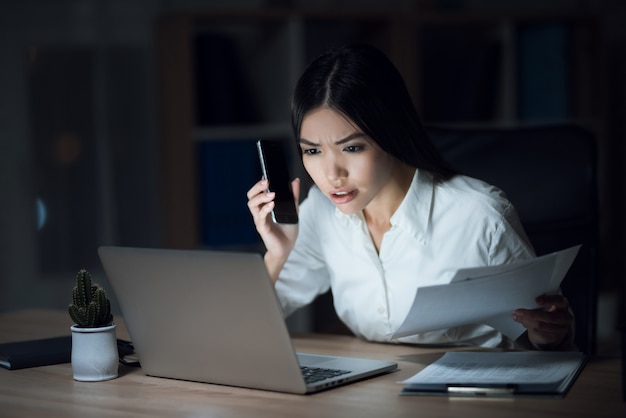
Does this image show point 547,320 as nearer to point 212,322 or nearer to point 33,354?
point 212,322

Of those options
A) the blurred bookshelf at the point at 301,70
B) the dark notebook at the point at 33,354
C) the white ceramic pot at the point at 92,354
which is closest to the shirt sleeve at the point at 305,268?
the dark notebook at the point at 33,354

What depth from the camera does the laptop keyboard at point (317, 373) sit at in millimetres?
1243

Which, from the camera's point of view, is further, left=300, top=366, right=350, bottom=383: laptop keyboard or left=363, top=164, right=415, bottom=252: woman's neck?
left=363, top=164, right=415, bottom=252: woman's neck

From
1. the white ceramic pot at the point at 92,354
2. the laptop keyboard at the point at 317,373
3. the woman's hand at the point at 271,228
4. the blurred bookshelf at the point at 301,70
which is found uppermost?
the blurred bookshelf at the point at 301,70

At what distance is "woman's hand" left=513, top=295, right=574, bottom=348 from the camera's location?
4.57 feet

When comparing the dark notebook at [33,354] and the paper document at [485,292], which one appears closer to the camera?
the paper document at [485,292]

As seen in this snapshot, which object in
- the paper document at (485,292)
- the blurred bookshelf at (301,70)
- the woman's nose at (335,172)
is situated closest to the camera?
the paper document at (485,292)

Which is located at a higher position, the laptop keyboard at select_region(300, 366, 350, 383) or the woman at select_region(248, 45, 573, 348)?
the woman at select_region(248, 45, 573, 348)

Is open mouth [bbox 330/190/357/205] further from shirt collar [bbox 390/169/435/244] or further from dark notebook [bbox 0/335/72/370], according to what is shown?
dark notebook [bbox 0/335/72/370]

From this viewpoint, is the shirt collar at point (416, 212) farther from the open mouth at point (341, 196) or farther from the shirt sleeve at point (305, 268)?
the shirt sleeve at point (305, 268)

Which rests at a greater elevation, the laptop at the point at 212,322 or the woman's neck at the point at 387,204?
the woman's neck at the point at 387,204

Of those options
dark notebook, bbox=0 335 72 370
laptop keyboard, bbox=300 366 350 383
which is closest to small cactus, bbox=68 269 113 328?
dark notebook, bbox=0 335 72 370

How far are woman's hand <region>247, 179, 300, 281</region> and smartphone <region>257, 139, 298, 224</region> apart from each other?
1 centimetres

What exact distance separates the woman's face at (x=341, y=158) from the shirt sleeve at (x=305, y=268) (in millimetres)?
248
